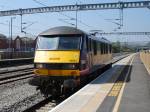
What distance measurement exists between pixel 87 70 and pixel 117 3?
34.7 m

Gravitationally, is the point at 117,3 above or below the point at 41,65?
above

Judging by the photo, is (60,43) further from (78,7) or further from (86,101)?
(78,7)

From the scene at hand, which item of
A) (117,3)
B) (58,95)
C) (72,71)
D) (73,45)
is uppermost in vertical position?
(117,3)

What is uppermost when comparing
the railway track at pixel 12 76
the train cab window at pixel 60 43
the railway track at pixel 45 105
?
the train cab window at pixel 60 43

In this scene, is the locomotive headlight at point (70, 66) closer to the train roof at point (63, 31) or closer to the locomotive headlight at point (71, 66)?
the locomotive headlight at point (71, 66)

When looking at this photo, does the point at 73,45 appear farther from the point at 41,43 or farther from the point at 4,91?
the point at 4,91

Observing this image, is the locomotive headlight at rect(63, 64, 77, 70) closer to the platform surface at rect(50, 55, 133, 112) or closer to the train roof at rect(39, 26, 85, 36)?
the platform surface at rect(50, 55, 133, 112)

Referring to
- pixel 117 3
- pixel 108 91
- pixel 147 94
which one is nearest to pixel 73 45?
pixel 108 91

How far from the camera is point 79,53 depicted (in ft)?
50.0

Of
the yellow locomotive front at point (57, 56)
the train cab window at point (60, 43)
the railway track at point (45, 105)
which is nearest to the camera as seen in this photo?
the railway track at point (45, 105)

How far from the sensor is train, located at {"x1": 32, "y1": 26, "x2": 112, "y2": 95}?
559 inches

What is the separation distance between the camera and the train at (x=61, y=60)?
14.2m

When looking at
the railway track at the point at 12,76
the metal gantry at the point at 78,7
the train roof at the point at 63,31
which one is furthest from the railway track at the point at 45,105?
the metal gantry at the point at 78,7

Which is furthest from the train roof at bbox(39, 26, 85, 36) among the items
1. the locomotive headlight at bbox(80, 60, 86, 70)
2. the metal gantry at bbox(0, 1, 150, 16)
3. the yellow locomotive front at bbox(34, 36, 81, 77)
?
the metal gantry at bbox(0, 1, 150, 16)
